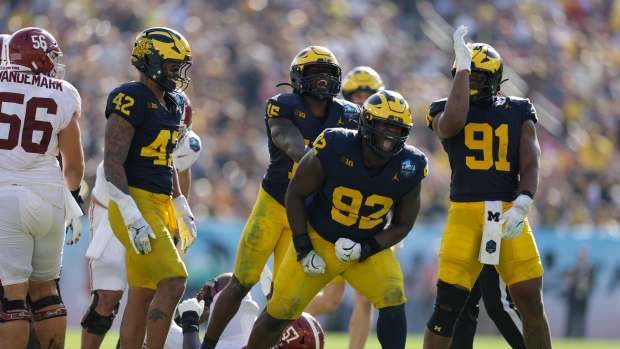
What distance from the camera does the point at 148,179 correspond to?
7566 mm

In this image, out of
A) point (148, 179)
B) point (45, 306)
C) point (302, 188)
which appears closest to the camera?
point (302, 188)

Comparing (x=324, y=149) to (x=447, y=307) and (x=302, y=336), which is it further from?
(x=302, y=336)

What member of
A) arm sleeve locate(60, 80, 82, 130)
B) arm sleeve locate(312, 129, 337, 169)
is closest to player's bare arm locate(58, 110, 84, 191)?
arm sleeve locate(60, 80, 82, 130)

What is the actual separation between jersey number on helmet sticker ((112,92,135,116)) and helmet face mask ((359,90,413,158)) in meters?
1.35

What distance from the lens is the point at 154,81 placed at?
7.59 m

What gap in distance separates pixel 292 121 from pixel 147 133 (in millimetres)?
1018

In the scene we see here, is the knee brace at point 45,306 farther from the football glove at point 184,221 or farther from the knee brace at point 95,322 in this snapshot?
the football glove at point 184,221

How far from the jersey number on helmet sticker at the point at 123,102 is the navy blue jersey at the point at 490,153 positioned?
1.90 m

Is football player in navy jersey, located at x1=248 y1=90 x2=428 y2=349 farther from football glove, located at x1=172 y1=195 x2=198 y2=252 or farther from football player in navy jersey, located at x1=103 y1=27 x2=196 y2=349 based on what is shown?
football glove, located at x1=172 y1=195 x2=198 y2=252

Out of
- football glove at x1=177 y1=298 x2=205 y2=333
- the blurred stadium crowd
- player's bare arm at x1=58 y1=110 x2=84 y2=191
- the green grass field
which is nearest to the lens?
player's bare arm at x1=58 y1=110 x2=84 y2=191

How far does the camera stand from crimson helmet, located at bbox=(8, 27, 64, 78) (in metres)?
7.35

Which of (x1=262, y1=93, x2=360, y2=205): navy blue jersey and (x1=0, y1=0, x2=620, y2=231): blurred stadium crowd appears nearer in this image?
(x1=262, y1=93, x2=360, y2=205): navy blue jersey

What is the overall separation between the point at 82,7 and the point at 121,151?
30.9 feet

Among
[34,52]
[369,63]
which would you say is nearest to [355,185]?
[34,52]
